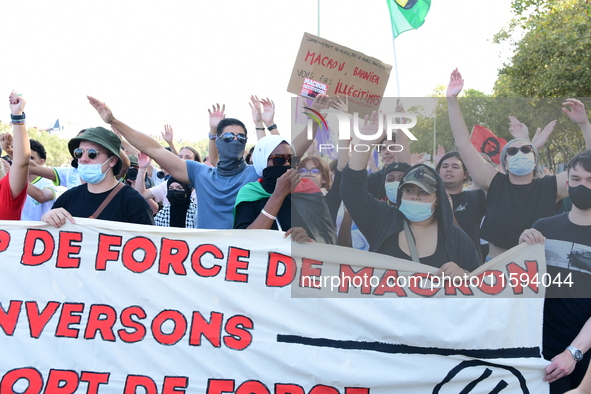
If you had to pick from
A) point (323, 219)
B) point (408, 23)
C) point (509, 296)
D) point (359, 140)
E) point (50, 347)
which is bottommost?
point (50, 347)

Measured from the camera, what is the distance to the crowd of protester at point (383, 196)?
305cm

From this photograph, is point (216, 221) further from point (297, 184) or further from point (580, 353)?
point (580, 353)

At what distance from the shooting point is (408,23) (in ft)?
22.8

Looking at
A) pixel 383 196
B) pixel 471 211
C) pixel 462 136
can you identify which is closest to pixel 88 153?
pixel 383 196

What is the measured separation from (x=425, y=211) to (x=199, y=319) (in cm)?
142

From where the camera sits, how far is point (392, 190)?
342cm

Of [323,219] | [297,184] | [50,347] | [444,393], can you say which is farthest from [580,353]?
[50,347]

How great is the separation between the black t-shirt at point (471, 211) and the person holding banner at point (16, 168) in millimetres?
2706

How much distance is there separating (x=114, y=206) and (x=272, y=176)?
978mm

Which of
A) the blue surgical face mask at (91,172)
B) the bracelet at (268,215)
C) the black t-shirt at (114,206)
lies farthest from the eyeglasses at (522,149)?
the blue surgical face mask at (91,172)

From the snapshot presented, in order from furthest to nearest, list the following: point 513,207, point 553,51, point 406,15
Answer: point 553,51, point 406,15, point 513,207

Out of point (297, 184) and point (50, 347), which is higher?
point (297, 184)

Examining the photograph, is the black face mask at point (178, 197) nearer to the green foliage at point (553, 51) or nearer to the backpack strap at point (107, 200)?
the backpack strap at point (107, 200)

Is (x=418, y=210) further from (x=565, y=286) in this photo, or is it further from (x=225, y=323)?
(x=225, y=323)
